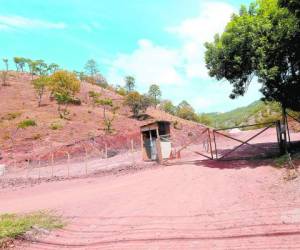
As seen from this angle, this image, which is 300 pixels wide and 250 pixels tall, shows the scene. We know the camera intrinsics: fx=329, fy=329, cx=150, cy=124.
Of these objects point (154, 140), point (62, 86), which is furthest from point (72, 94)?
point (154, 140)

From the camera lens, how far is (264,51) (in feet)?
49.4

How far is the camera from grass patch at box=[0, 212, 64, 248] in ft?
27.5

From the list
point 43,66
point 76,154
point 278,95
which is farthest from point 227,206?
point 43,66

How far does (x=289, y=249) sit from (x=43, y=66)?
305 ft

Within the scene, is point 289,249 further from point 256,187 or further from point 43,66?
point 43,66

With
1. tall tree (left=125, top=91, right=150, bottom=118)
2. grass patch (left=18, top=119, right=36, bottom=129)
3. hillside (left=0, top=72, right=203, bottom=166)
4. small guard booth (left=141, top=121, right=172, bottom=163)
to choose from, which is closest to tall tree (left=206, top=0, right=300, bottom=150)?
small guard booth (left=141, top=121, right=172, bottom=163)

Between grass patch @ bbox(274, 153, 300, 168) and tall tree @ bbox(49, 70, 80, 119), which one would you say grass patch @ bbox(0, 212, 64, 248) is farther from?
tall tree @ bbox(49, 70, 80, 119)

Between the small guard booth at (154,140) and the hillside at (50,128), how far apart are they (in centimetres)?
1792

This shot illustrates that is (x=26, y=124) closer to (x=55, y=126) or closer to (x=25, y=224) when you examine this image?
(x=55, y=126)

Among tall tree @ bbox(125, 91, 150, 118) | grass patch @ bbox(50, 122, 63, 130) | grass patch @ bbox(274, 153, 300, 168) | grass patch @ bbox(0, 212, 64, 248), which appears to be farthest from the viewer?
tall tree @ bbox(125, 91, 150, 118)

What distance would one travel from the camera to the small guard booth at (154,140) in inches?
905

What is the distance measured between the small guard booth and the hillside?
58.8 feet

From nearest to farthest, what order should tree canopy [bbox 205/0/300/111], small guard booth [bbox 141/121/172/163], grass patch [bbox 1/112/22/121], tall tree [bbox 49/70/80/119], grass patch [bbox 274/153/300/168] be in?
grass patch [bbox 274/153/300/168], tree canopy [bbox 205/0/300/111], small guard booth [bbox 141/121/172/163], grass patch [bbox 1/112/22/121], tall tree [bbox 49/70/80/119]

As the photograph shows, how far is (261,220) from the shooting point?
762 cm
